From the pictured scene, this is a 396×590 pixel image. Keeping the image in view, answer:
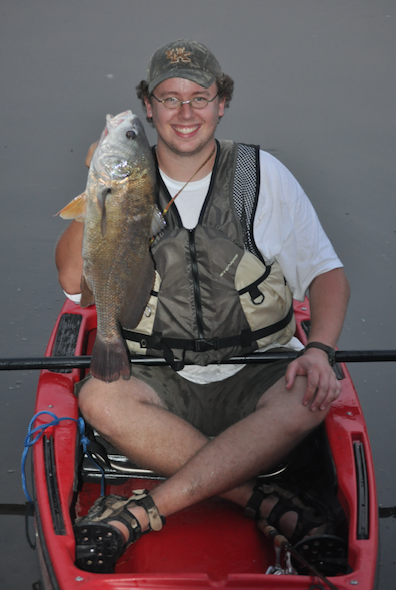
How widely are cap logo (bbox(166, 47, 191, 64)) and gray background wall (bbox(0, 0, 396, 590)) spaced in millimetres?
1940

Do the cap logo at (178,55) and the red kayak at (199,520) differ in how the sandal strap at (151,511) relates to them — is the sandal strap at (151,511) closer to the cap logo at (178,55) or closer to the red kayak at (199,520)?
the red kayak at (199,520)

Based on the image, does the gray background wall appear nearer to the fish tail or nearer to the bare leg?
the bare leg

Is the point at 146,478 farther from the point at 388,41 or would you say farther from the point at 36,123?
the point at 388,41

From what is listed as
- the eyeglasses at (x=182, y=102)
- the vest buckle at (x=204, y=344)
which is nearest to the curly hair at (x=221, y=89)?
the eyeglasses at (x=182, y=102)

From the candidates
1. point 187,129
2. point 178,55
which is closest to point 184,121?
point 187,129

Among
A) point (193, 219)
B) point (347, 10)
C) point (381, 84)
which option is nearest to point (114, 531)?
point (193, 219)

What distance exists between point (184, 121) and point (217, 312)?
28.5 inches

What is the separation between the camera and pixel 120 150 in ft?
6.60

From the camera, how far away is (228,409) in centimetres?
267

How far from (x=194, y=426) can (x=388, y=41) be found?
695cm

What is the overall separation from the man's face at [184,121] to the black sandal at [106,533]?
1275 millimetres

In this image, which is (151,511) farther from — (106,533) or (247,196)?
(247,196)

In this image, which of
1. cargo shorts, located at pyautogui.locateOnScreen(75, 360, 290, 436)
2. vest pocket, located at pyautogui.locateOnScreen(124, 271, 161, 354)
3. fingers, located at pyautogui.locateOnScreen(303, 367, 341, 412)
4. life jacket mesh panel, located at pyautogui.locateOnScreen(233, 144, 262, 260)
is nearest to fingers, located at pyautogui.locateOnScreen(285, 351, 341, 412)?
fingers, located at pyautogui.locateOnScreen(303, 367, 341, 412)

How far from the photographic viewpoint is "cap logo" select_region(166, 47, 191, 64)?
2598 millimetres
